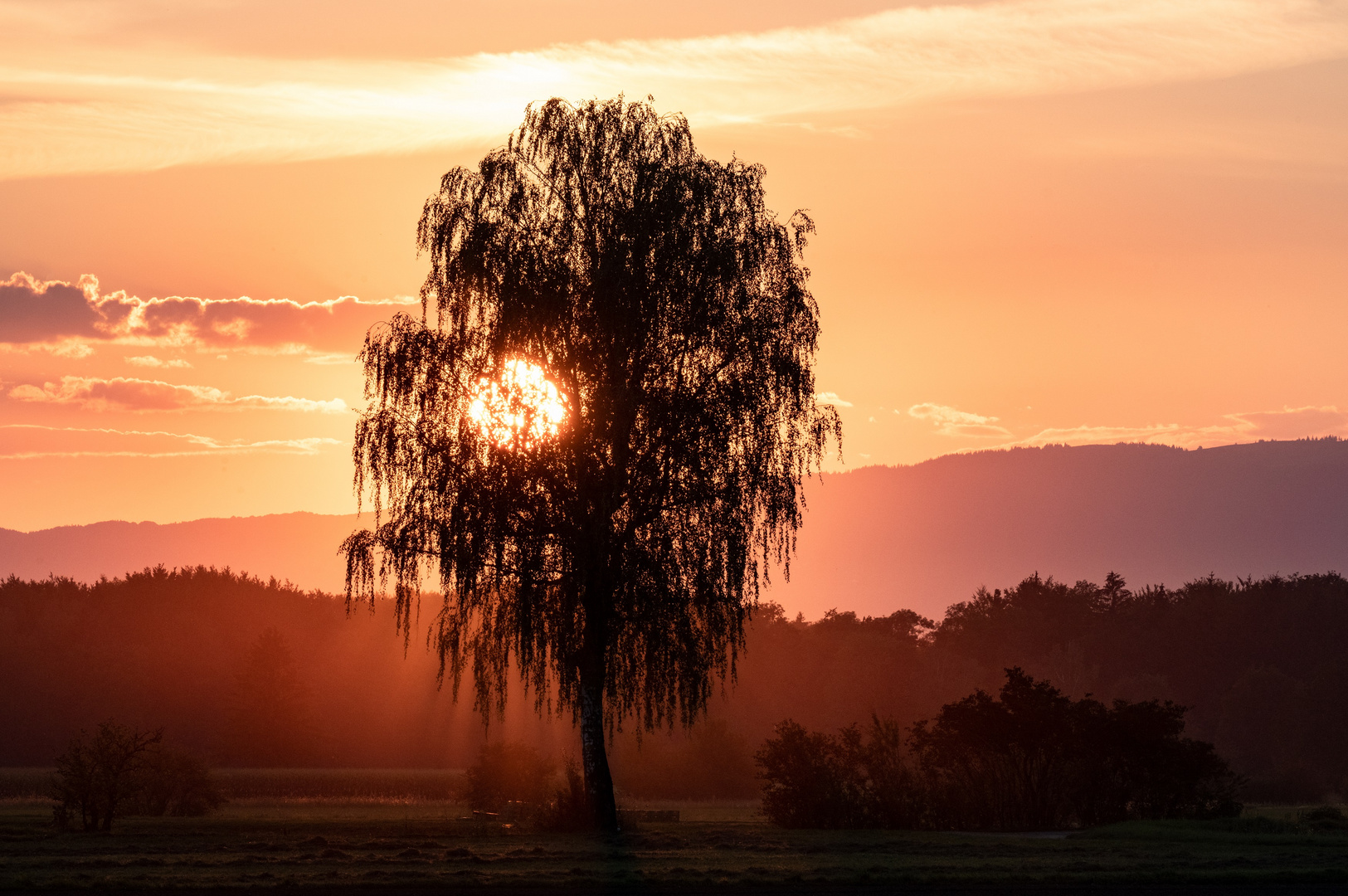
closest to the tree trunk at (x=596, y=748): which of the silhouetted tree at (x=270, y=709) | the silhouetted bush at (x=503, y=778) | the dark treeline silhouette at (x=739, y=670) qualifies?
the silhouetted bush at (x=503, y=778)

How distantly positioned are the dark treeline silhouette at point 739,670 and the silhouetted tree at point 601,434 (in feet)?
171

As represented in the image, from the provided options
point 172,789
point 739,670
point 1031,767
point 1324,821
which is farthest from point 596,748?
point 739,670

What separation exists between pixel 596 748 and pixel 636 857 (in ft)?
19.4

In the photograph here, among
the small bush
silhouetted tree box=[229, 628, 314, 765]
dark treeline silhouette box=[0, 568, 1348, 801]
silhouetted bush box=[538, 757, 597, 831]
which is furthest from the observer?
dark treeline silhouette box=[0, 568, 1348, 801]

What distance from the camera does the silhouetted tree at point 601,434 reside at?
29766mm

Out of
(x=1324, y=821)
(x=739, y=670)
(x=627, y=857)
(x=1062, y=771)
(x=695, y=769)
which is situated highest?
(x=739, y=670)

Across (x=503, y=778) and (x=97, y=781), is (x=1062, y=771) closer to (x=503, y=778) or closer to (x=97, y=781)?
(x=503, y=778)

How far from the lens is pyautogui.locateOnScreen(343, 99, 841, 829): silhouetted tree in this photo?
2977 cm

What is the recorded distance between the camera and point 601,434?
30.2m

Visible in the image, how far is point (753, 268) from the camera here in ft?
104

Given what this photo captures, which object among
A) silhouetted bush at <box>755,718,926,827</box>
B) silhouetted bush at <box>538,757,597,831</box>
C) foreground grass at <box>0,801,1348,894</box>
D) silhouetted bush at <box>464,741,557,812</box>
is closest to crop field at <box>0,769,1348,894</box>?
foreground grass at <box>0,801,1348,894</box>

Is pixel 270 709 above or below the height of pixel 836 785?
below

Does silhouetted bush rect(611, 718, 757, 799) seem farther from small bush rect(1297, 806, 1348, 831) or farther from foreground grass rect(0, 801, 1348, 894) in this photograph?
small bush rect(1297, 806, 1348, 831)

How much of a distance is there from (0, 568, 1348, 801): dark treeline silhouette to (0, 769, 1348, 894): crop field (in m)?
51.3
